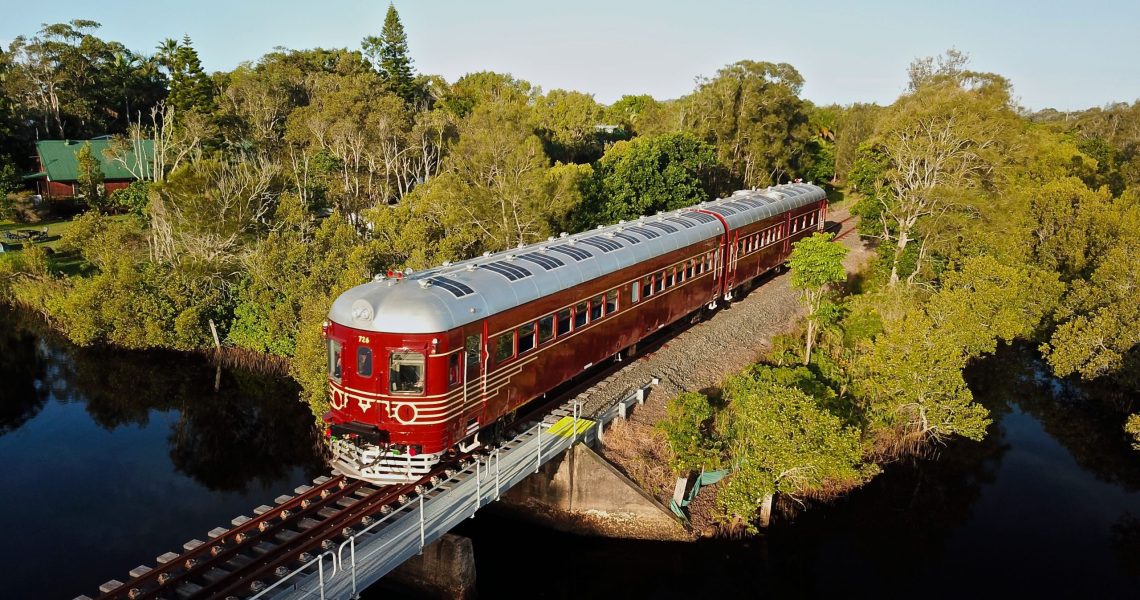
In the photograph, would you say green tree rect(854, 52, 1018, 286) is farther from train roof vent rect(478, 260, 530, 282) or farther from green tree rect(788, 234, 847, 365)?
train roof vent rect(478, 260, 530, 282)

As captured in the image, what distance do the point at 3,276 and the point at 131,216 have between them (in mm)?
8520

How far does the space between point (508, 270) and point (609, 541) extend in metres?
7.74

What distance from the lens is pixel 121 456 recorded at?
24828mm

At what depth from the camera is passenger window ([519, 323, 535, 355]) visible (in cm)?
1789

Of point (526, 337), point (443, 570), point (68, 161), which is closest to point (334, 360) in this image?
point (526, 337)

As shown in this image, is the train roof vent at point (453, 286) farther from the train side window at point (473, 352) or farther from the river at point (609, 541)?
the river at point (609, 541)

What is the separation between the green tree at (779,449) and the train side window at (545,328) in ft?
18.2

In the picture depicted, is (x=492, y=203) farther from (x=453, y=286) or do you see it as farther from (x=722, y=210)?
(x=453, y=286)

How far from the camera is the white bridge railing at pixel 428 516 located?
1279 cm

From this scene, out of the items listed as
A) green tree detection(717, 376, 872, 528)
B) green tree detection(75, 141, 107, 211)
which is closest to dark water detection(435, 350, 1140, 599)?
green tree detection(717, 376, 872, 528)

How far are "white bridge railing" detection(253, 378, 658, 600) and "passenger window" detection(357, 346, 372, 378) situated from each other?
2.87 meters

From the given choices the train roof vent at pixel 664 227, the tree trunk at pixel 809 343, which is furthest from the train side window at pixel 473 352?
the tree trunk at pixel 809 343

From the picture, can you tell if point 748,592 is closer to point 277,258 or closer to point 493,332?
point 493,332

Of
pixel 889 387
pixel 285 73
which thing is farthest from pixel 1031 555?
pixel 285 73
